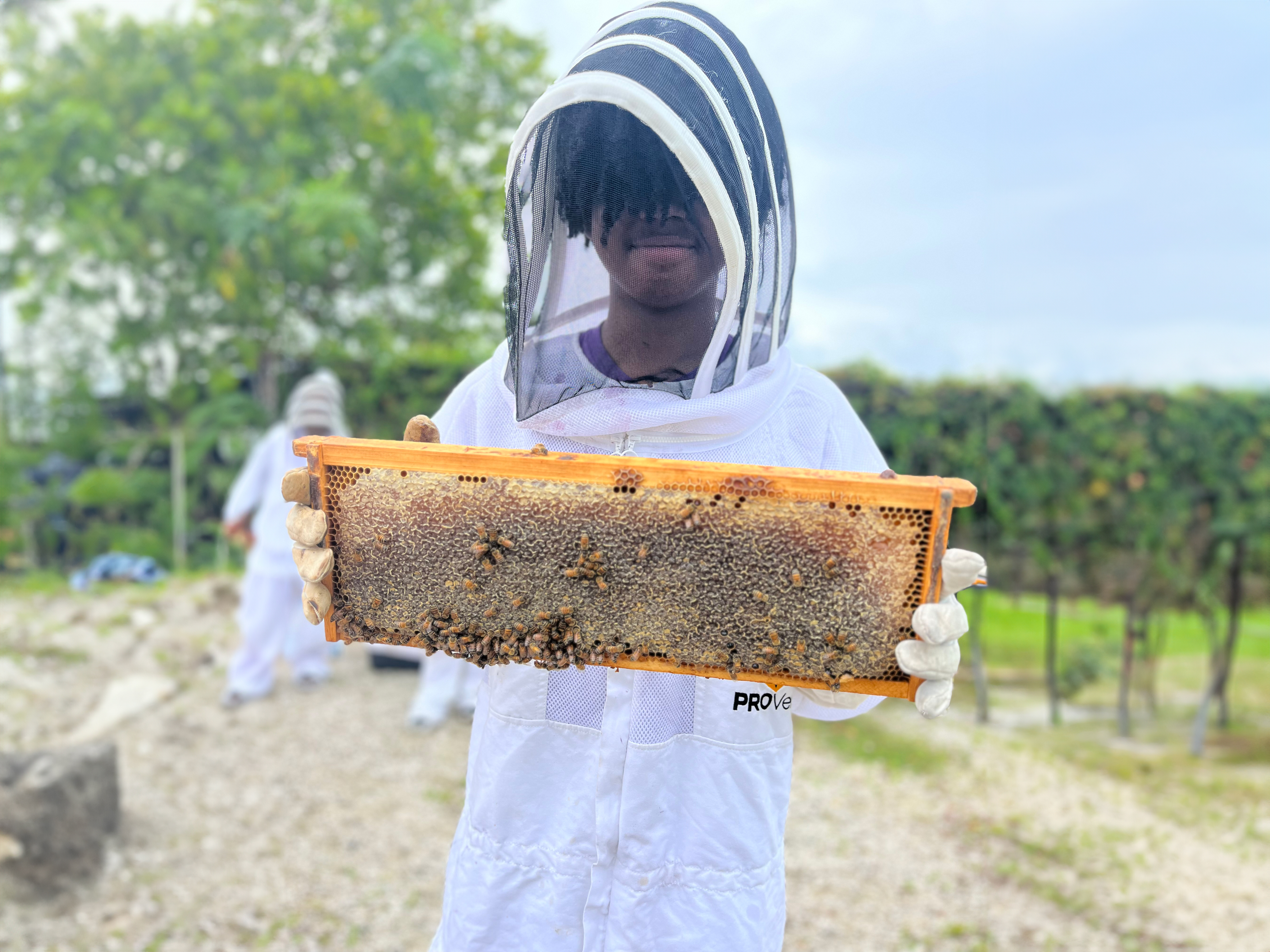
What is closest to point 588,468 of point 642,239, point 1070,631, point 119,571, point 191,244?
point 642,239

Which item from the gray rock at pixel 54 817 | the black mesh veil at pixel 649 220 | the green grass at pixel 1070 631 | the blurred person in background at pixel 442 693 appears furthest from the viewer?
the green grass at pixel 1070 631

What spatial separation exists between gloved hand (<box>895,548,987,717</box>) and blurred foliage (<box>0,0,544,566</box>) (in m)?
10.3

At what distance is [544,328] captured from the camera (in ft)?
7.32

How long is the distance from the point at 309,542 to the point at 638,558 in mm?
746

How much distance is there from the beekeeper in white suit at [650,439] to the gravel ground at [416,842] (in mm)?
2919

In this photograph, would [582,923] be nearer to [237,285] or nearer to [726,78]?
[726,78]

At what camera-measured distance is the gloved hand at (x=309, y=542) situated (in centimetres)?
194

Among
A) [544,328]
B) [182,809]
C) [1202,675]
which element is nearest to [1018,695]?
[1202,675]

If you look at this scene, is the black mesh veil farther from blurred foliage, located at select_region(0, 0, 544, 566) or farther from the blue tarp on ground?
the blue tarp on ground

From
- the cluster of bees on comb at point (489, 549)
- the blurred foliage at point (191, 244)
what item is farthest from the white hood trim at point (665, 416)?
the blurred foliage at point (191, 244)

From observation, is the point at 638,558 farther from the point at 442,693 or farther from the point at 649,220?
the point at 442,693

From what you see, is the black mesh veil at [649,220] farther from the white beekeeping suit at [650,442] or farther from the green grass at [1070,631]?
the green grass at [1070,631]

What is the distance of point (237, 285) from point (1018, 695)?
39.7 feet

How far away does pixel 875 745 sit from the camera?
7.54 m
